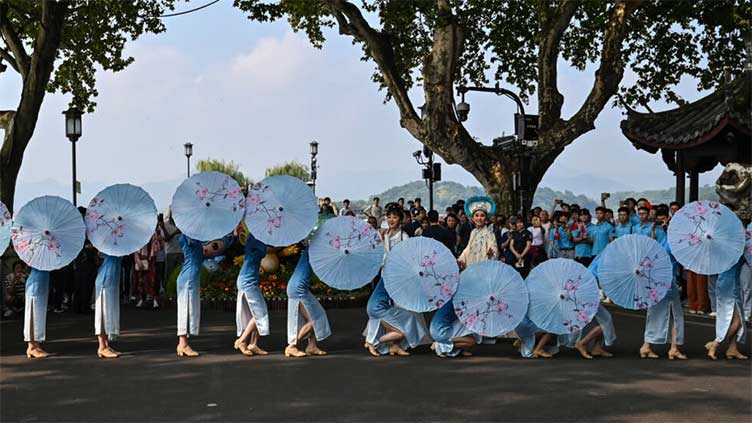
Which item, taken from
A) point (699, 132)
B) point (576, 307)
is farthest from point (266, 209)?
point (699, 132)

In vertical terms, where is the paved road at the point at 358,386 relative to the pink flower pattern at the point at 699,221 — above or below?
below

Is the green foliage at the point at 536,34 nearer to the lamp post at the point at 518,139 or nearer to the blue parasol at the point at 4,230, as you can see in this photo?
the lamp post at the point at 518,139

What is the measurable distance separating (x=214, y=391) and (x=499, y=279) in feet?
9.53

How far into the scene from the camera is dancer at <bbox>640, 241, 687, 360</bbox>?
8070 millimetres

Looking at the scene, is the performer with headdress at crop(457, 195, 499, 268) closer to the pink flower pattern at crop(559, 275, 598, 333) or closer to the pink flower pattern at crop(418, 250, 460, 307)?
the pink flower pattern at crop(418, 250, 460, 307)

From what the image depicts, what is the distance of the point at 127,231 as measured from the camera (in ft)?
27.1

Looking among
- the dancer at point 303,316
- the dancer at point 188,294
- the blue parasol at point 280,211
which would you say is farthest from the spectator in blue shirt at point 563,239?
the dancer at point 188,294

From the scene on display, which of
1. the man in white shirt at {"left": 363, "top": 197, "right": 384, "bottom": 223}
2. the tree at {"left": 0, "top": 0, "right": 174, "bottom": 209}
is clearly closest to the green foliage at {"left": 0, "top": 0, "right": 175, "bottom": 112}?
the tree at {"left": 0, "top": 0, "right": 174, "bottom": 209}

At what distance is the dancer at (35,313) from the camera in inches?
323

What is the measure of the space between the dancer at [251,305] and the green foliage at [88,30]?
419 inches

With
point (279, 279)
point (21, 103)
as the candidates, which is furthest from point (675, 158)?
point (21, 103)

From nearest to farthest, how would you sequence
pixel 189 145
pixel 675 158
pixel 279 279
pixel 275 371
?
pixel 275 371 → pixel 279 279 → pixel 675 158 → pixel 189 145

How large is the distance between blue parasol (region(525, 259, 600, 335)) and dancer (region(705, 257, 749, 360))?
4.07 ft

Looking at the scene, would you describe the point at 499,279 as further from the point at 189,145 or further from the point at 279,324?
the point at 189,145
